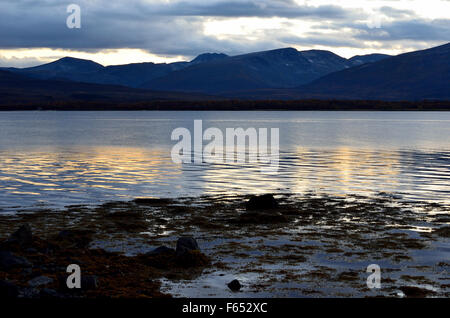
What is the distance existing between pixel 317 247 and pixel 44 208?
15997 millimetres

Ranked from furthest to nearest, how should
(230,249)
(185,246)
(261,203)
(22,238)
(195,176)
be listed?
(195,176), (261,203), (230,249), (22,238), (185,246)

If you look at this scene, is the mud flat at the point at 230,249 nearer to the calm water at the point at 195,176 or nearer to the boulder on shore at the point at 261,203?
the boulder on shore at the point at 261,203

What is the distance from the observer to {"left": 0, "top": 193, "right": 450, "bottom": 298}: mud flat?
58.0 feet

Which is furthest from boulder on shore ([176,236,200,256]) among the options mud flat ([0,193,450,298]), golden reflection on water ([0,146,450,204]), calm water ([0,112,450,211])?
golden reflection on water ([0,146,450,204])

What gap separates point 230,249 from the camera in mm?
22719

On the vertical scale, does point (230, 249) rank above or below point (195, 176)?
below

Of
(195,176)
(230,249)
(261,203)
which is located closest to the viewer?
(230,249)

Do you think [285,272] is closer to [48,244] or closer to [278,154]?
[48,244]

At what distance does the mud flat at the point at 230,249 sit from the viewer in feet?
58.0

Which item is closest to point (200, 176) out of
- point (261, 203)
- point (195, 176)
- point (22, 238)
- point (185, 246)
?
point (195, 176)

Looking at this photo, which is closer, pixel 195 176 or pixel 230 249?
pixel 230 249

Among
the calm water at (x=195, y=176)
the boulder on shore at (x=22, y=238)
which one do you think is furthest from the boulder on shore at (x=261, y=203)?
the boulder on shore at (x=22, y=238)

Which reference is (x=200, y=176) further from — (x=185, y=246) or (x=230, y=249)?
(x=185, y=246)

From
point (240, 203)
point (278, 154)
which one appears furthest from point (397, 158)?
point (240, 203)
